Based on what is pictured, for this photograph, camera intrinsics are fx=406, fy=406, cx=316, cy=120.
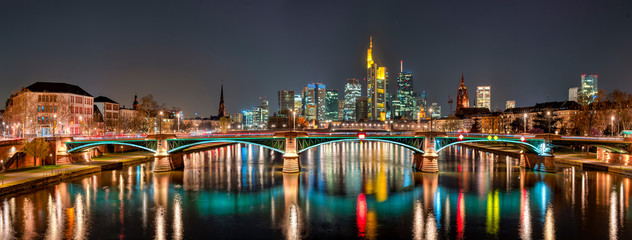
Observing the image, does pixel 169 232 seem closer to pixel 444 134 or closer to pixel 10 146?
pixel 10 146

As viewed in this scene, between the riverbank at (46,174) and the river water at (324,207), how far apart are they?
6.06ft

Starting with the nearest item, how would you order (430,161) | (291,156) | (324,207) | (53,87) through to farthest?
(324,207) < (291,156) < (430,161) < (53,87)

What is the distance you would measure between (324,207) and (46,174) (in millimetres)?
42773

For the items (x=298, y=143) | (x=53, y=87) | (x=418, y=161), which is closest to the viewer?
(x=298, y=143)

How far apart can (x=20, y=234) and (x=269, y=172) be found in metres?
43.9

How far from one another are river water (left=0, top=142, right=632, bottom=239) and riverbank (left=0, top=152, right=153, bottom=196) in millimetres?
1848

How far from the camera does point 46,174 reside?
5997 cm

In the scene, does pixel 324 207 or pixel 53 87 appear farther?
pixel 53 87

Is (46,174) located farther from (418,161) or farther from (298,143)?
(418,161)

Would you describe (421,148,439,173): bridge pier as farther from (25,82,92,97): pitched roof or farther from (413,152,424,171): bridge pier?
(25,82,92,97): pitched roof

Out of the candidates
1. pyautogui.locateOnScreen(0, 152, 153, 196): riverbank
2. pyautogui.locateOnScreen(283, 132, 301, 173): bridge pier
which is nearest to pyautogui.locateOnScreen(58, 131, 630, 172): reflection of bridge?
pyautogui.locateOnScreen(283, 132, 301, 173): bridge pier

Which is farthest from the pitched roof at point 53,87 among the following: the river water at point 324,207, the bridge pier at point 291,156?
the bridge pier at point 291,156

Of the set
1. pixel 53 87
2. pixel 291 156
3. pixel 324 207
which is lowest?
pixel 324 207

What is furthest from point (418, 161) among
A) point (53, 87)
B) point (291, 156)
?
point (53, 87)
